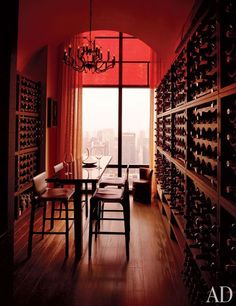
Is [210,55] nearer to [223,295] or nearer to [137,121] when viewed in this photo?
[223,295]

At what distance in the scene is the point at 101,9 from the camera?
521 cm

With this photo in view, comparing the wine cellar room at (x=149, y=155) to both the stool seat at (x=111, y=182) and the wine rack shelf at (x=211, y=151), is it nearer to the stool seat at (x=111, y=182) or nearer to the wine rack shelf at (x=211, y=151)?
the wine rack shelf at (x=211, y=151)

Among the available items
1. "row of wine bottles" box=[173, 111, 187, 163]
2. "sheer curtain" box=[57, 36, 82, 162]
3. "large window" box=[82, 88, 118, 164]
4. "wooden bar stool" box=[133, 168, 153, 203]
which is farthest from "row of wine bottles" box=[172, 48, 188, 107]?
"large window" box=[82, 88, 118, 164]

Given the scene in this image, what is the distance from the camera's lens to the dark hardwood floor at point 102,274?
8.35ft

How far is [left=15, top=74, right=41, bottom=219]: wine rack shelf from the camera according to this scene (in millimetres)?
4602

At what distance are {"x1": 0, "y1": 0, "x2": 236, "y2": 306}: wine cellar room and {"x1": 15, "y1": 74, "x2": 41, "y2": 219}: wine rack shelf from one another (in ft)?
0.07

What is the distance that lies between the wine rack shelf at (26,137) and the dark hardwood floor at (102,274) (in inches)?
33.1

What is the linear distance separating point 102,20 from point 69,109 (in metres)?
1.86

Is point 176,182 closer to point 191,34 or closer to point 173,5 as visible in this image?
point 191,34

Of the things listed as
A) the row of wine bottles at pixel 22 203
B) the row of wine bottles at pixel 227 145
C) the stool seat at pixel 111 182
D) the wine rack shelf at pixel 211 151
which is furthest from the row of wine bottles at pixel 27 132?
the row of wine bottles at pixel 227 145

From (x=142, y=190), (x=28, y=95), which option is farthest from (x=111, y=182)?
(x=28, y=95)

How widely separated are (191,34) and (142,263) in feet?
7.21


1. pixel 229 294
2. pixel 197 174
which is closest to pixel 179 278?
pixel 197 174

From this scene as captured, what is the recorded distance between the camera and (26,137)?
5.03 meters
